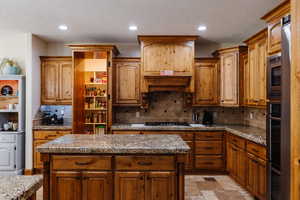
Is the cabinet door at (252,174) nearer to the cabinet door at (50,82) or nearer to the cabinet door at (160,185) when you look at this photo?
the cabinet door at (160,185)

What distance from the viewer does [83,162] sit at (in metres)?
2.60

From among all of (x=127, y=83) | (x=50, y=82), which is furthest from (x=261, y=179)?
(x=50, y=82)

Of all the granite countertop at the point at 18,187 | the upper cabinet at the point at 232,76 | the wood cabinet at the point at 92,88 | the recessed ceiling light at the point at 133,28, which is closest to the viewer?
the granite countertop at the point at 18,187

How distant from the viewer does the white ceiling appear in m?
3.31

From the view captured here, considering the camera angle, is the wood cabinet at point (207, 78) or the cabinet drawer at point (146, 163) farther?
the wood cabinet at point (207, 78)

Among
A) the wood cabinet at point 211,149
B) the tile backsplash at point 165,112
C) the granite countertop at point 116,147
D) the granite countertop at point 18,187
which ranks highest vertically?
the tile backsplash at point 165,112

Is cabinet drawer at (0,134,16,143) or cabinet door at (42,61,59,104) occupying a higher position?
cabinet door at (42,61,59,104)

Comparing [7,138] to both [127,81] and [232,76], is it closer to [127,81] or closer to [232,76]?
[127,81]

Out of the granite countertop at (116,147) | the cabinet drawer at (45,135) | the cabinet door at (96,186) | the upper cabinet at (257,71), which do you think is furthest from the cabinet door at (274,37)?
the cabinet drawer at (45,135)

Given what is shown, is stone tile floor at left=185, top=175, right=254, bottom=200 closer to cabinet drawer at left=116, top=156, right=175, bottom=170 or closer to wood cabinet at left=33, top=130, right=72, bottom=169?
cabinet drawer at left=116, top=156, right=175, bottom=170

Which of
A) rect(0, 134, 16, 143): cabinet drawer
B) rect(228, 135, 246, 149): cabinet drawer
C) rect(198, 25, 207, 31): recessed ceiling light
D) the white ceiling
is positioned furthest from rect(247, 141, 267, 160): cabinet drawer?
rect(0, 134, 16, 143): cabinet drawer

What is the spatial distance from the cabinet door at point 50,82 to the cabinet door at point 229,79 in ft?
11.2

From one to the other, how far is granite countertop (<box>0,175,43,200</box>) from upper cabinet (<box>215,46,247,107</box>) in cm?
407

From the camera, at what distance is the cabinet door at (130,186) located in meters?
2.59
